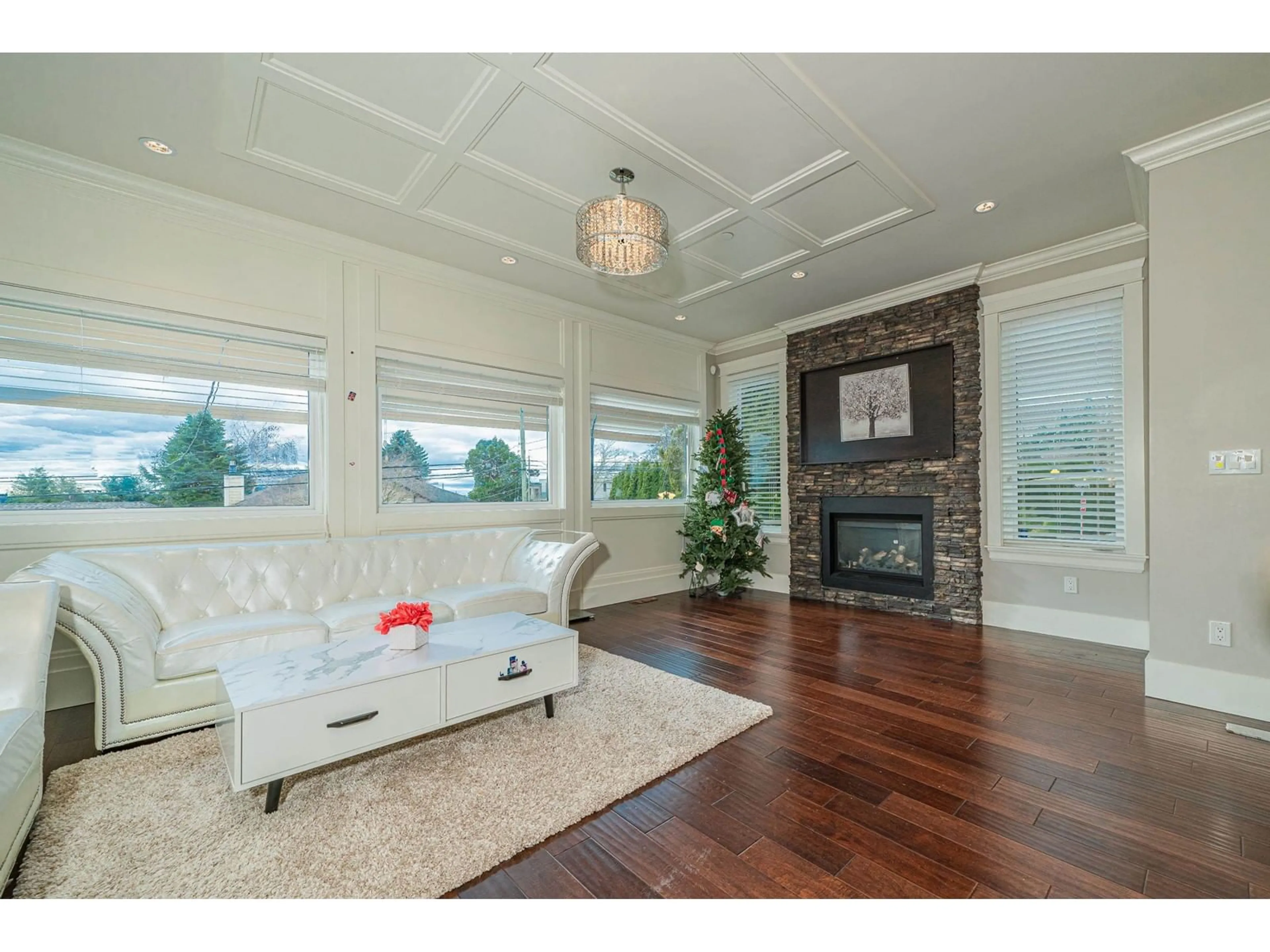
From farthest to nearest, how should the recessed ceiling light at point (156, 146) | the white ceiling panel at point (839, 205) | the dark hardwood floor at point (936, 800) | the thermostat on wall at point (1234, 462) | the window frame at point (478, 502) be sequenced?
the window frame at point (478, 502) → the white ceiling panel at point (839, 205) → the recessed ceiling light at point (156, 146) → the thermostat on wall at point (1234, 462) → the dark hardwood floor at point (936, 800)

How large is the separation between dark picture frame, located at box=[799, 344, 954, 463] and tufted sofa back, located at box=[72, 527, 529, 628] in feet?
10.8

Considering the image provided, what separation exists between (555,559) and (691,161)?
2.66m

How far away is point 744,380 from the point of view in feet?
20.7

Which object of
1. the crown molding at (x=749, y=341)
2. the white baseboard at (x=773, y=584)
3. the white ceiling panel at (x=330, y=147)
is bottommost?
the white baseboard at (x=773, y=584)

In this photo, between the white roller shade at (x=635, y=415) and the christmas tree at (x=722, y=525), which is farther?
the christmas tree at (x=722, y=525)

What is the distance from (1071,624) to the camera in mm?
3953

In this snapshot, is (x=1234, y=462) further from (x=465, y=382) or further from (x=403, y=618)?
(x=465, y=382)

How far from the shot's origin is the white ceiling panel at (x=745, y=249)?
12.1ft

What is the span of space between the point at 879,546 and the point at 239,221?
18.6 feet

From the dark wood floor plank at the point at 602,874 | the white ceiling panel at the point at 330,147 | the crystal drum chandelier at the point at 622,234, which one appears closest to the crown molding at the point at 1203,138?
the crystal drum chandelier at the point at 622,234

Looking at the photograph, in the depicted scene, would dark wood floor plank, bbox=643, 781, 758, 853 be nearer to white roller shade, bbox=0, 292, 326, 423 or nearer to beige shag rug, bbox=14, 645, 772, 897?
beige shag rug, bbox=14, 645, 772, 897

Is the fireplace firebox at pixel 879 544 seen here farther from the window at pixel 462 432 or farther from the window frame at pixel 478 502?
the window at pixel 462 432

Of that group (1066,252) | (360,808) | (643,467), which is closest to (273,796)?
(360,808)

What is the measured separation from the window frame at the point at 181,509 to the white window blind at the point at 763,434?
4296 millimetres
